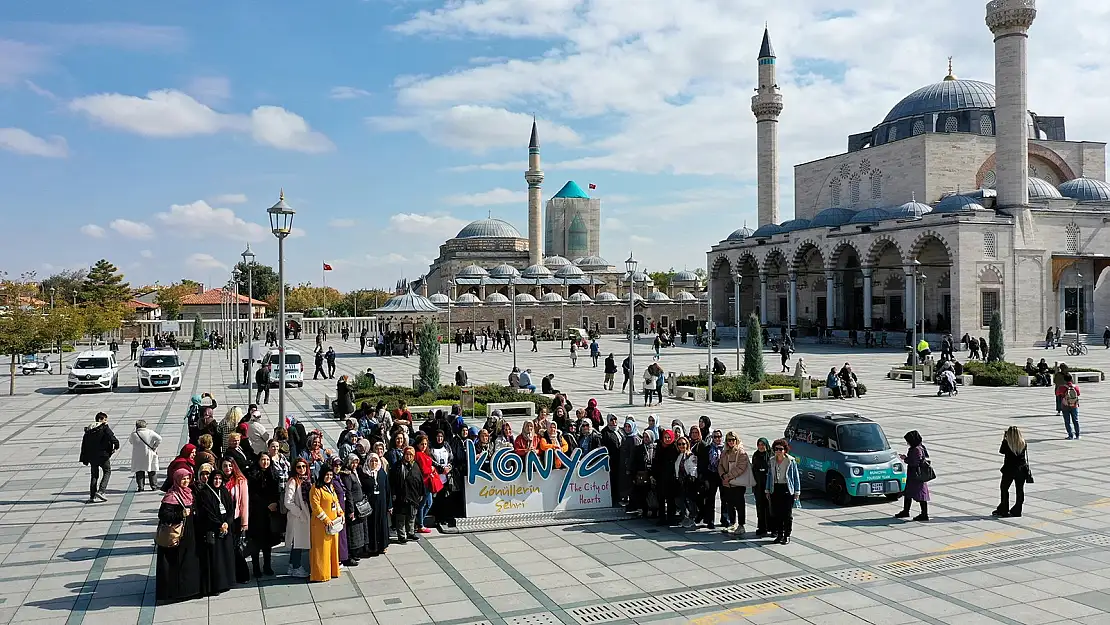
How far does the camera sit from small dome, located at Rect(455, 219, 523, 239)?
307 ft

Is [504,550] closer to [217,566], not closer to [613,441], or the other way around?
[613,441]

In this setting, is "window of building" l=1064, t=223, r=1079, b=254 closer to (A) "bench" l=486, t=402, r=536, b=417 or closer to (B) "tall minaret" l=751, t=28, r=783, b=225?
(B) "tall minaret" l=751, t=28, r=783, b=225

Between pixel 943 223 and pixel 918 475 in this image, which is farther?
pixel 943 223

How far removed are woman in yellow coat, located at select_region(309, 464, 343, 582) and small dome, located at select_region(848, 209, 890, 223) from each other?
49.0 m

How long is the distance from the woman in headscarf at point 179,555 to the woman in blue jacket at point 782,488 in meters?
5.85

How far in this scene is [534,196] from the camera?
76.1m

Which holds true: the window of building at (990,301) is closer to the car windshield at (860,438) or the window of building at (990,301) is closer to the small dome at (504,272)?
the car windshield at (860,438)

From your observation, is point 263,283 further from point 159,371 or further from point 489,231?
point 159,371

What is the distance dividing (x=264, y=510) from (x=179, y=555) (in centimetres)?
93

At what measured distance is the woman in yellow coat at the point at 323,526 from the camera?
26.8 feet

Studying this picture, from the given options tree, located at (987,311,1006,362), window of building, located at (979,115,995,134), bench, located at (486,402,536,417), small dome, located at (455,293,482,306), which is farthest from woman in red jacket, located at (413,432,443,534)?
small dome, located at (455,293,482,306)

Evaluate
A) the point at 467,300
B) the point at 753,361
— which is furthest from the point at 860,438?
the point at 467,300

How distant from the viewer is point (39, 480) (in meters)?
13.1

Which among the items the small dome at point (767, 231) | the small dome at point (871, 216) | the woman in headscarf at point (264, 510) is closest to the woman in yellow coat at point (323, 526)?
the woman in headscarf at point (264, 510)
